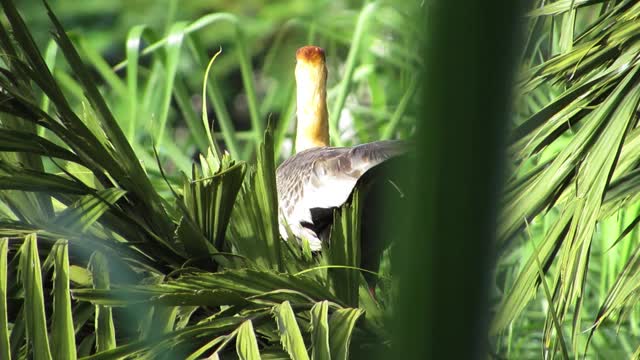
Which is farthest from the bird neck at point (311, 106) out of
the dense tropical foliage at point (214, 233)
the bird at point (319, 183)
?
the dense tropical foliage at point (214, 233)

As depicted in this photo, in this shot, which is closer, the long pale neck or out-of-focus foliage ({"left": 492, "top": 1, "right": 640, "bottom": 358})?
out-of-focus foliage ({"left": 492, "top": 1, "right": 640, "bottom": 358})

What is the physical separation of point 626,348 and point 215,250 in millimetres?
976

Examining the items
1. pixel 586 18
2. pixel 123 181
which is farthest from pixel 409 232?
pixel 586 18

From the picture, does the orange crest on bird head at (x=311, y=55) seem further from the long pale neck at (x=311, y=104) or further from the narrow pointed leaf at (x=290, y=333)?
the narrow pointed leaf at (x=290, y=333)

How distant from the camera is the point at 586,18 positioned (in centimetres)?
139

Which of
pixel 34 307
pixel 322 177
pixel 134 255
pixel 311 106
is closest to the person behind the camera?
pixel 34 307

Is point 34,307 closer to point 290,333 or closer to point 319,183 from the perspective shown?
point 290,333

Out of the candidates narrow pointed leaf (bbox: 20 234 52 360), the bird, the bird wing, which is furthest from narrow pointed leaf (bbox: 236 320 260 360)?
the bird wing

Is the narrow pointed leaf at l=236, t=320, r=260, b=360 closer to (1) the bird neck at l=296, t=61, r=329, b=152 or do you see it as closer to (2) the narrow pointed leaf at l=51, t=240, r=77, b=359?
(2) the narrow pointed leaf at l=51, t=240, r=77, b=359

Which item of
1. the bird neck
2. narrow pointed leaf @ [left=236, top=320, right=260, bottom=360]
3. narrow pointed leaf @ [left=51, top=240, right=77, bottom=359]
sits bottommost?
narrow pointed leaf @ [left=236, top=320, right=260, bottom=360]

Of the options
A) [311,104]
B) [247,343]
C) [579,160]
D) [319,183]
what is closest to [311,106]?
[311,104]

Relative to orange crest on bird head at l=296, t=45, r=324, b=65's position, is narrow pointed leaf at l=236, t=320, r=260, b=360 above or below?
below

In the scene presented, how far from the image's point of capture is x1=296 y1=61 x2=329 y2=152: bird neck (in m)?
1.59

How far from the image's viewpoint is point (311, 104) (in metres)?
1.61
